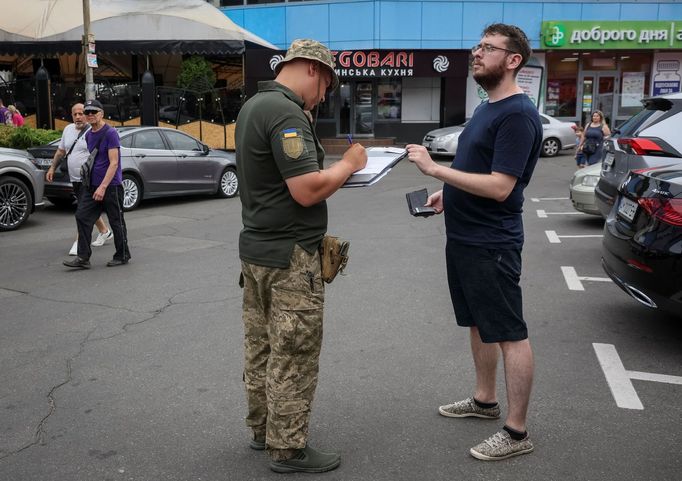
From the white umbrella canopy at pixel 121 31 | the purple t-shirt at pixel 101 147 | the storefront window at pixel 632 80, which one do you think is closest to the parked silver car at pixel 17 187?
the purple t-shirt at pixel 101 147

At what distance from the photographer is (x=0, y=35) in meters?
21.5

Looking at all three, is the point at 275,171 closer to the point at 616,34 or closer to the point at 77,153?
the point at 77,153

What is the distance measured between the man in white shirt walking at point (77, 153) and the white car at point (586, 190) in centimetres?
639

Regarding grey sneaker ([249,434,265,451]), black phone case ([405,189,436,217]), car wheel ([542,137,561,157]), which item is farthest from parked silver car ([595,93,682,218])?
car wheel ([542,137,561,157])

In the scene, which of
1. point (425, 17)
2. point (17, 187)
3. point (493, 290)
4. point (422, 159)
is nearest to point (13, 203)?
point (17, 187)

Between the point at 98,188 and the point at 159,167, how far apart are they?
496cm

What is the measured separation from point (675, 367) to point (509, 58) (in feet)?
8.48

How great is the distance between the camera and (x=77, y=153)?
850cm

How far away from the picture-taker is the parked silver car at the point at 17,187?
32.3 feet

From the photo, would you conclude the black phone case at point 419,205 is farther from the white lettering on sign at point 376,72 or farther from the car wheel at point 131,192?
the white lettering on sign at point 376,72

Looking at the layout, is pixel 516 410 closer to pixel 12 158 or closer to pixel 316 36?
pixel 12 158

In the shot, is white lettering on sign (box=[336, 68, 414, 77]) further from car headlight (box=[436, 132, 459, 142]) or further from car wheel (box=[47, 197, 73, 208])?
car wheel (box=[47, 197, 73, 208])

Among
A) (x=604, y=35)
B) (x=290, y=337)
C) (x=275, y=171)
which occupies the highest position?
(x=604, y=35)

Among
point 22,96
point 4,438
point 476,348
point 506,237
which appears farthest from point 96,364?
point 22,96
